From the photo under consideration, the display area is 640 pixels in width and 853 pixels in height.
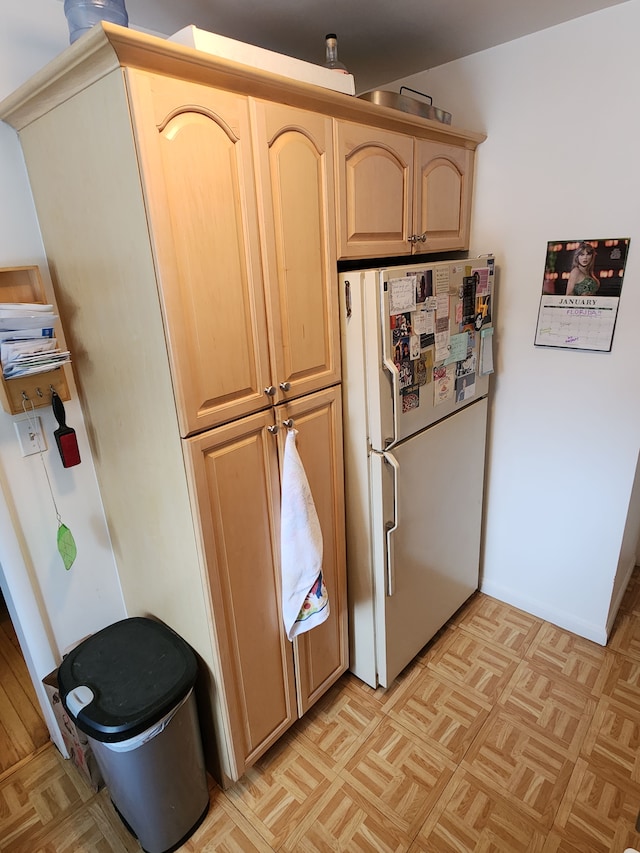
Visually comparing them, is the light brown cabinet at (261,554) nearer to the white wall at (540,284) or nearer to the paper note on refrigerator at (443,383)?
the paper note on refrigerator at (443,383)

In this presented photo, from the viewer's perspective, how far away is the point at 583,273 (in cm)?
179

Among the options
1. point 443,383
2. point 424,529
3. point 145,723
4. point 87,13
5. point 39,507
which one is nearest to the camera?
point 87,13

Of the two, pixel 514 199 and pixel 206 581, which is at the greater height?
pixel 514 199

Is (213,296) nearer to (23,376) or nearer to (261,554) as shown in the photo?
(23,376)

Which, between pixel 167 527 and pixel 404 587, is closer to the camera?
pixel 167 527

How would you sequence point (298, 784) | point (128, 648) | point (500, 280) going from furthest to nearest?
point (500, 280) → point (298, 784) → point (128, 648)

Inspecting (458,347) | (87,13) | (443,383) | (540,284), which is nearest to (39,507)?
(87,13)

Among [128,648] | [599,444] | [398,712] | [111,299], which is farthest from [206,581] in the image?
[599,444]

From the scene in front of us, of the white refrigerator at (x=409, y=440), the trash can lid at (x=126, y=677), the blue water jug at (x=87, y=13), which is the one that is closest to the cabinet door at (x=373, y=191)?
the white refrigerator at (x=409, y=440)

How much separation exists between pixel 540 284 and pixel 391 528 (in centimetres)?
112

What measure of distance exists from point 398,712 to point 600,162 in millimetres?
2126

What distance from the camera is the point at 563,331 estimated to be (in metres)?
1.88

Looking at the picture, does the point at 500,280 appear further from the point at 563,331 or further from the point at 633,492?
the point at 633,492

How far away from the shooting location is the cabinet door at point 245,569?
127cm
